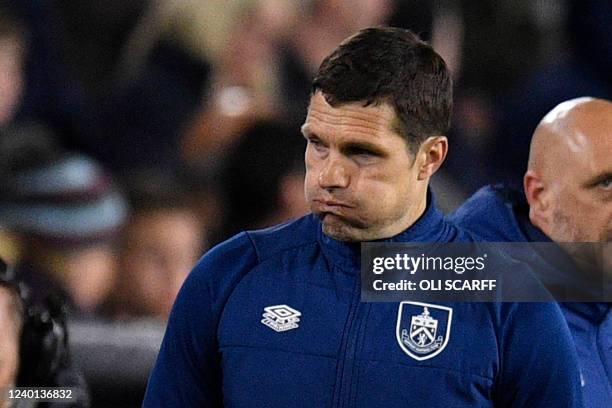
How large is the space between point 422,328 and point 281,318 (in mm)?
210

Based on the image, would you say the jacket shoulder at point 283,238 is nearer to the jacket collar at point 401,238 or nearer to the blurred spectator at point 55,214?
the jacket collar at point 401,238

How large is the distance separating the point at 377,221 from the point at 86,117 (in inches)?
75.1

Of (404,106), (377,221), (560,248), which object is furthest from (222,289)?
(560,248)

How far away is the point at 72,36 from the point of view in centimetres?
372

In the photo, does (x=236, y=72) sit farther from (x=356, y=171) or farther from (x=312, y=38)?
(x=356, y=171)

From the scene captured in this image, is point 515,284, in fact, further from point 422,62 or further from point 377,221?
point 422,62

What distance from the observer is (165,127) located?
363cm

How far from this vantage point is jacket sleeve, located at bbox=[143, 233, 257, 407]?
189 centimetres

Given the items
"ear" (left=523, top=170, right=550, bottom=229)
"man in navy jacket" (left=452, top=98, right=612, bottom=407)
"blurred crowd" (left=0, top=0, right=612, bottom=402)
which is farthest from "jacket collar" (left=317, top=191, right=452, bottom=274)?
"blurred crowd" (left=0, top=0, right=612, bottom=402)

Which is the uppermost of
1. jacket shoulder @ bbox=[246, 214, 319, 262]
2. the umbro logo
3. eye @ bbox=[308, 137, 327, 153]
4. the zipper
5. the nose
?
eye @ bbox=[308, 137, 327, 153]

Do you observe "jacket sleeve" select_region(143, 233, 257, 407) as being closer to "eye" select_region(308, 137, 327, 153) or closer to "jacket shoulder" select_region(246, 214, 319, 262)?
"jacket shoulder" select_region(246, 214, 319, 262)

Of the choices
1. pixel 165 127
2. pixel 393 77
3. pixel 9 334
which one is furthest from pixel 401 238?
pixel 165 127

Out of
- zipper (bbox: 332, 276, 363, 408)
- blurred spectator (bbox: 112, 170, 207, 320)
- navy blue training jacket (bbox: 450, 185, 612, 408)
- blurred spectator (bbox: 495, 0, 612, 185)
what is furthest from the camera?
blurred spectator (bbox: 495, 0, 612, 185)

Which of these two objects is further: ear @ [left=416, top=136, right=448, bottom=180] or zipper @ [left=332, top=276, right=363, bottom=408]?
ear @ [left=416, top=136, right=448, bottom=180]
